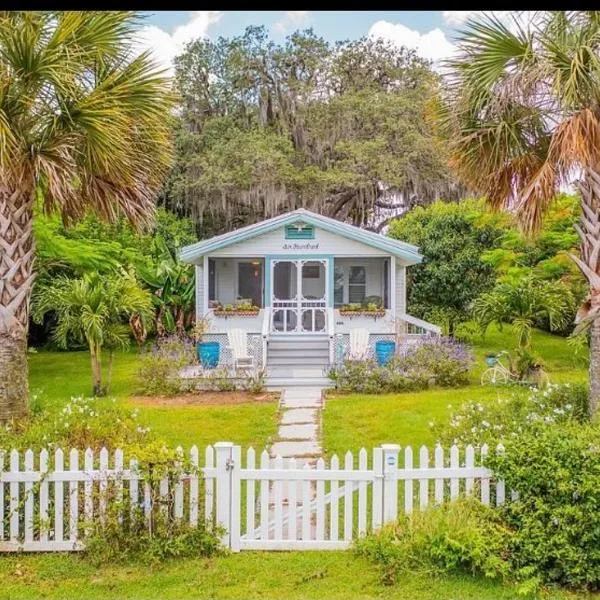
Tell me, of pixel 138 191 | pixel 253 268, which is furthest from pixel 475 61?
pixel 253 268

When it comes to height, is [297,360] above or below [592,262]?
below

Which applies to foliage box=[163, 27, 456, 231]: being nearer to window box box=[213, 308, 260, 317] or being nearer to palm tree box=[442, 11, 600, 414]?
window box box=[213, 308, 260, 317]

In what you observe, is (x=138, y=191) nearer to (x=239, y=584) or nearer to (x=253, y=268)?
(x=239, y=584)

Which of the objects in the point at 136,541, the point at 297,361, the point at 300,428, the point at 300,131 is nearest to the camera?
the point at 136,541

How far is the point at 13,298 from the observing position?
5.91 metres

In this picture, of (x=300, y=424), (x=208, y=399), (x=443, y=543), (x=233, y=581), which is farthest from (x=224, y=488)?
(x=208, y=399)

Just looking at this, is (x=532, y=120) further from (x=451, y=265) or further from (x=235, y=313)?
(x=451, y=265)

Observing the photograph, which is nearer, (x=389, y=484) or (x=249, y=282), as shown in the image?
(x=389, y=484)

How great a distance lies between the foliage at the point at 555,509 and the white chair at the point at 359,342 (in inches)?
350

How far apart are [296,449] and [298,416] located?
195 centimetres

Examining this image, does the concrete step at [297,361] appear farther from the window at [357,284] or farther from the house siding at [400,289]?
the window at [357,284]

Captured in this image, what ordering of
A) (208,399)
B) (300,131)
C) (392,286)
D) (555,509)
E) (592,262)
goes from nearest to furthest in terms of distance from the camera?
(555,509), (592,262), (208,399), (392,286), (300,131)

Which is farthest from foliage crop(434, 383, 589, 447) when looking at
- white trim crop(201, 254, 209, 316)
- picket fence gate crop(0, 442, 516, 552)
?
white trim crop(201, 254, 209, 316)

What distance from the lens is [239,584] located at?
4.16 meters
